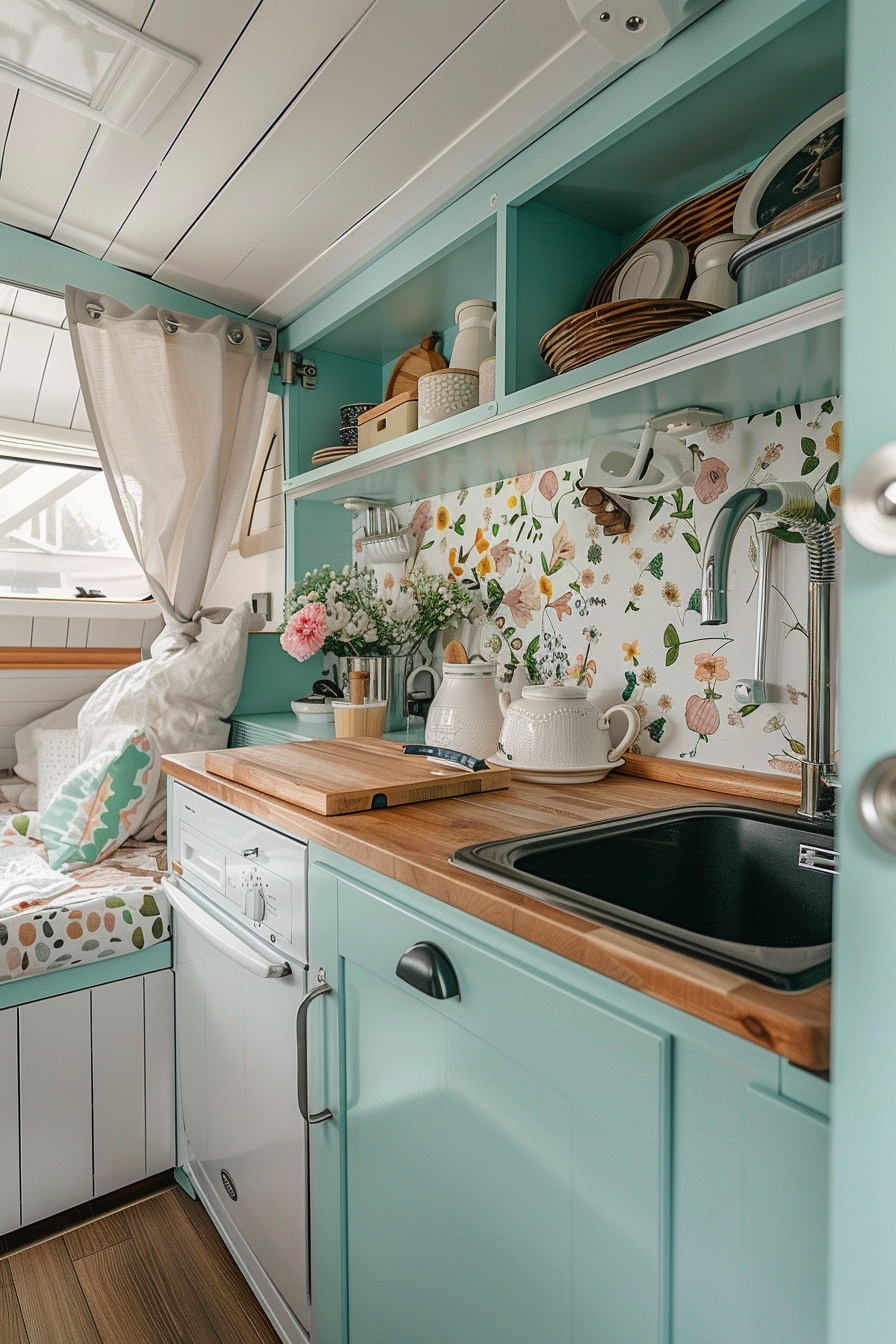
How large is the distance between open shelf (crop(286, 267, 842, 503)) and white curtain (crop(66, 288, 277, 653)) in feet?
1.70

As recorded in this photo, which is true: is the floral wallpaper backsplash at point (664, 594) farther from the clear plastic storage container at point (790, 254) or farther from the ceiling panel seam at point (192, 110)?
the ceiling panel seam at point (192, 110)

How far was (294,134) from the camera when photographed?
160cm

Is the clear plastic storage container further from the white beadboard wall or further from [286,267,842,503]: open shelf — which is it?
the white beadboard wall

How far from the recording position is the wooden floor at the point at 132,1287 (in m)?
1.41

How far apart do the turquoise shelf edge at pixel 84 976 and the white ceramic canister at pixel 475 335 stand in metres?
1.46

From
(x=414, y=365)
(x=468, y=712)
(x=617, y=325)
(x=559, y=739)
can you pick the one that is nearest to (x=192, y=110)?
(x=414, y=365)

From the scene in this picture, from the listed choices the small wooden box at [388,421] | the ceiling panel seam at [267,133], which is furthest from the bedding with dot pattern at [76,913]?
the ceiling panel seam at [267,133]

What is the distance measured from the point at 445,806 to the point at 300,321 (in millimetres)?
1671

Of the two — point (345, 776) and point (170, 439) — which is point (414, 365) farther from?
point (345, 776)

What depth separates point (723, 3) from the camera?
3.69ft

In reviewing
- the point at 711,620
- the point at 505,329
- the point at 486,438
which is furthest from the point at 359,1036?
the point at 505,329

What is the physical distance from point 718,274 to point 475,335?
2.11ft

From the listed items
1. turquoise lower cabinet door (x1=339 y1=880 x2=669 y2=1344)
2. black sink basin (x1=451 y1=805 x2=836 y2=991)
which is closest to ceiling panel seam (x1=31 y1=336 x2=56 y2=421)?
turquoise lower cabinet door (x1=339 y1=880 x2=669 y2=1344)

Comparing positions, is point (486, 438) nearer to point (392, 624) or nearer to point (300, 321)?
point (392, 624)
